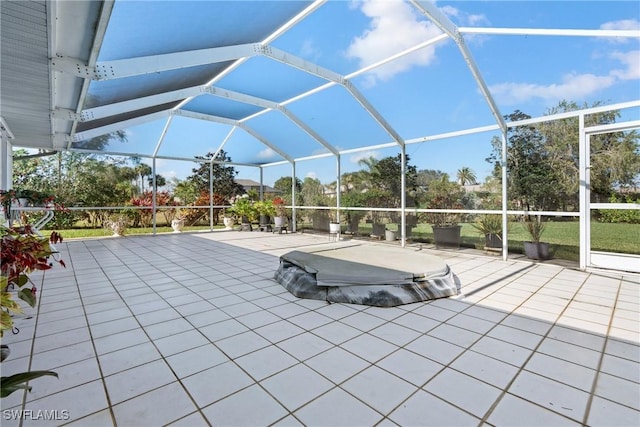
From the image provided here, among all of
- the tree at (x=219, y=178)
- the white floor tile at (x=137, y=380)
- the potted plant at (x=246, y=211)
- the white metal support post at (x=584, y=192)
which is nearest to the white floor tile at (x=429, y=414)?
the white floor tile at (x=137, y=380)

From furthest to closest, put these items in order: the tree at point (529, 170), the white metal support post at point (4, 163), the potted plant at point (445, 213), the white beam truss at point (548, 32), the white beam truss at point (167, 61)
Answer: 1. the potted plant at point (445, 213)
2. the white metal support post at point (4, 163)
3. the tree at point (529, 170)
4. the white beam truss at point (548, 32)
5. the white beam truss at point (167, 61)

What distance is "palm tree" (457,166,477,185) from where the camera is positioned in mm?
6328

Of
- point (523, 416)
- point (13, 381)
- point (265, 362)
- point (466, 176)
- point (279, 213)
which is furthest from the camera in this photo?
point (279, 213)

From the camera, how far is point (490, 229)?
245 inches

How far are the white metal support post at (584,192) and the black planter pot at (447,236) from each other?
2211mm

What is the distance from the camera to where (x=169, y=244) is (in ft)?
26.5

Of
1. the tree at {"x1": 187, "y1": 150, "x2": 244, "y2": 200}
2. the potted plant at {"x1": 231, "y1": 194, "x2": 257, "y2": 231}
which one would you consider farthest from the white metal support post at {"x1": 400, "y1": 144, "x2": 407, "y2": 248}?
the tree at {"x1": 187, "y1": 150, "x2": 244, "y2": 200}

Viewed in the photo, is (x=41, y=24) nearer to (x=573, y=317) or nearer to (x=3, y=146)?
(x=573, y=317)

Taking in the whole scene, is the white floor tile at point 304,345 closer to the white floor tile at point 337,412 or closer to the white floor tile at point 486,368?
the white floor tile at point 337,412

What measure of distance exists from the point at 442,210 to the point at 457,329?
178 inches

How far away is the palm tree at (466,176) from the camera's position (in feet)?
20.8

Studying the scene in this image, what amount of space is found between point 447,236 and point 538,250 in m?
1.79

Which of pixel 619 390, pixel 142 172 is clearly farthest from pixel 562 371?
pixel 142 172

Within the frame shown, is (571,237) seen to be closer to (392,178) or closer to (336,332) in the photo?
(392,178)
